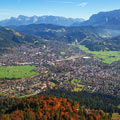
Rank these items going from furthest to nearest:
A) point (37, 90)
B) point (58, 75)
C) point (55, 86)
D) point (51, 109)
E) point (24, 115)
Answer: point (58, 75), point (55, 86), point (37, 90), point (51, 109), point (24, 115)

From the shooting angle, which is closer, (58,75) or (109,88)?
(109,88)

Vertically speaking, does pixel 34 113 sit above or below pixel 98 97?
above

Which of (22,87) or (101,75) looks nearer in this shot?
(22,87)

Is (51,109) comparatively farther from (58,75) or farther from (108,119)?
(58,75)

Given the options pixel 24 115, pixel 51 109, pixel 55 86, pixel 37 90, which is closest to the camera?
pixel 24 115

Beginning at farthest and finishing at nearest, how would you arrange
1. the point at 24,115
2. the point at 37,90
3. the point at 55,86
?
the point at 55,86 → the point at 37,90 → the point at 24,115

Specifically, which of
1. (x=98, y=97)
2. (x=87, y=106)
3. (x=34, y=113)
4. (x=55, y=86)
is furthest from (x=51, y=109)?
(x=55, y=86)

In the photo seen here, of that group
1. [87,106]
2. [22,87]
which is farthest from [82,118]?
[22,87]

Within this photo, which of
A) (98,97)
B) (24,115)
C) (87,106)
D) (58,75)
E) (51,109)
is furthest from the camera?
(58,75)

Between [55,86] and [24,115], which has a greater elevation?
[24,115]

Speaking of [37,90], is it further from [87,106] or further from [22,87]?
[87,106]
